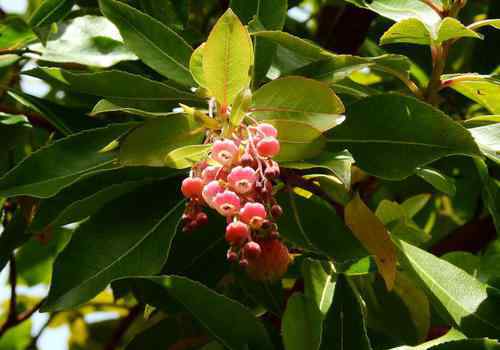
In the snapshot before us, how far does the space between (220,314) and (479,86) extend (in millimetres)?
505

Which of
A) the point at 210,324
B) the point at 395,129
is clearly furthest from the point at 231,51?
the point at 210,324

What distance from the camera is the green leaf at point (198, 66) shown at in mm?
1145

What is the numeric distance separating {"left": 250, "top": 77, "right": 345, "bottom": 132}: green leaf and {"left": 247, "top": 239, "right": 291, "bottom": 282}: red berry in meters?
0.15

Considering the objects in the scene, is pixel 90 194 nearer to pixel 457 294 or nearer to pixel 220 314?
pixel 220 314

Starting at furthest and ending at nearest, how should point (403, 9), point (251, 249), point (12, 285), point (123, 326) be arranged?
point (123, 326), point (12, 285), point (403, 9), point (251, 249)

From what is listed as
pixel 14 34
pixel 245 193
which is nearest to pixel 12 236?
pixel 14 34

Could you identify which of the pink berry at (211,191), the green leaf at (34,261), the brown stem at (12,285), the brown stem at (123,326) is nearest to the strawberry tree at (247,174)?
the pink berry at (211,191)

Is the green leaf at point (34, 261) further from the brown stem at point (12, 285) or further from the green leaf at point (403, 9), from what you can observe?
the green leaf at point (403, 9)

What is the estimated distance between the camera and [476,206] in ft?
7.09

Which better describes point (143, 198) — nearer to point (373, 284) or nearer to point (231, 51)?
point (231, 51)

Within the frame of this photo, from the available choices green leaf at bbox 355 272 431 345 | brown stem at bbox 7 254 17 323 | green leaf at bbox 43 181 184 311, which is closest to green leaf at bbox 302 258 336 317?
green leaf at bbox 355 272 431 345

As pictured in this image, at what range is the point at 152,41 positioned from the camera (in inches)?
48.8

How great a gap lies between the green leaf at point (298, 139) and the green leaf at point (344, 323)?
0.85 feet

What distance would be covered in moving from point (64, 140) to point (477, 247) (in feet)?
3.12
